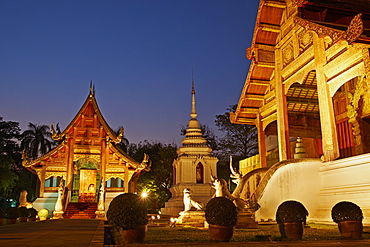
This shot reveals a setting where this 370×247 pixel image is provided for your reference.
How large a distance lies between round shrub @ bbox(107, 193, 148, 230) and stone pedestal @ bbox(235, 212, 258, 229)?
12.0 feet

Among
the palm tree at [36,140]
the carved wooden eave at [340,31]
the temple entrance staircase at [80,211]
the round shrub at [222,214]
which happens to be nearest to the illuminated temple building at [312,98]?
the carved wooden eave at [340,31]

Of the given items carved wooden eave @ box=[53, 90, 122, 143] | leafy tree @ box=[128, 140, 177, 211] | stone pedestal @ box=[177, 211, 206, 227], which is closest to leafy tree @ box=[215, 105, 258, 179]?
leafy tree @ box=[128, 140, 177, 211]

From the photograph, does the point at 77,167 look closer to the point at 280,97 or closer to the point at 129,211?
the point at 280,97

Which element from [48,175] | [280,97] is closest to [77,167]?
[48,175]

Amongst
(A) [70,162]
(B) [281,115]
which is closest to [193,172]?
(A) [70,162]

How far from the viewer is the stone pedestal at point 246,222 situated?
8.53 m

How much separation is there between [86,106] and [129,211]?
17.3 meters

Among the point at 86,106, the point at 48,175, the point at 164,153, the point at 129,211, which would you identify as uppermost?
the point at 86,106

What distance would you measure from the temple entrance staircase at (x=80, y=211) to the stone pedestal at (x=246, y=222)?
40.7 feet

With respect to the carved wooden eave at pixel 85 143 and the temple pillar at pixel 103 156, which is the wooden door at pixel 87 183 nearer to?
the carved wooden eave at pixel 85 143

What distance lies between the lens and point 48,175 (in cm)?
2047

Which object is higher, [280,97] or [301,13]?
[301,13]

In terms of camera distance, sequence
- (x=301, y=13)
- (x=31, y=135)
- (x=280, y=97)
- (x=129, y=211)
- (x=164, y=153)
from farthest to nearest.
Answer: (x=31, y=135)
(x=164, y=153)
(x=280, y=97)
(x=301, y=13)
(x=129, y=211)

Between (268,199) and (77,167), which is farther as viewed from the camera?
(77,167)
